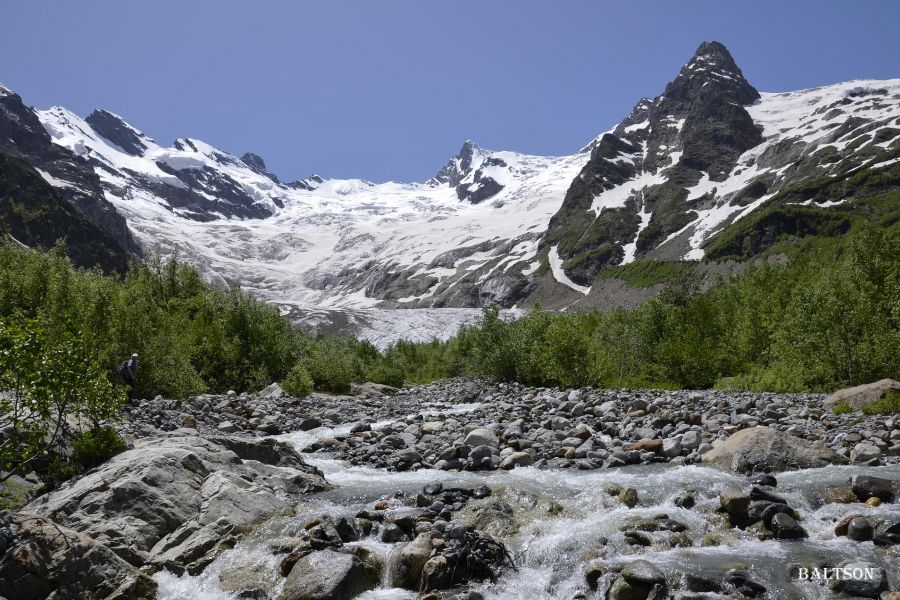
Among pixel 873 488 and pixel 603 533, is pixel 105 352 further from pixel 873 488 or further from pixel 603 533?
pixel 873 488

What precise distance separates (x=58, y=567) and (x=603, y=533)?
9.78 metres

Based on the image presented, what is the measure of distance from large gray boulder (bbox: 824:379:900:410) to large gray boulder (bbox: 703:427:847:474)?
6936mm

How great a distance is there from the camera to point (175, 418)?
22203mm

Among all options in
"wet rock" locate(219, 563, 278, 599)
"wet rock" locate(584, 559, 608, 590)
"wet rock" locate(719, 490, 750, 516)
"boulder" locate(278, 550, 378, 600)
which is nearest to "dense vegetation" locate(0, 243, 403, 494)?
"wet rock" locate(219, 563, 278, 599)

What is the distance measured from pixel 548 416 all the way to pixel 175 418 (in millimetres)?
15760

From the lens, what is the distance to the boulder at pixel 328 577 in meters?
8.82

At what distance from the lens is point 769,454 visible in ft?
46.4

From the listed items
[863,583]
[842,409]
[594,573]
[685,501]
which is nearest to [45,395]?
[594,573]

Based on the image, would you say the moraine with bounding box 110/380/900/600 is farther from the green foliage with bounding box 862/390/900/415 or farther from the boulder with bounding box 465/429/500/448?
the green foliage with bounding box 862/390/900/415

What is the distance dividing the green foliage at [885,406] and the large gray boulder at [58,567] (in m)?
22.4

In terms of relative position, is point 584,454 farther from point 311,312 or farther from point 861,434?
point 311,312

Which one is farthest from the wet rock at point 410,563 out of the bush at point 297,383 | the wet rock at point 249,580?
the bush at point 297,383

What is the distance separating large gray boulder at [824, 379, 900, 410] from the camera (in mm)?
19469

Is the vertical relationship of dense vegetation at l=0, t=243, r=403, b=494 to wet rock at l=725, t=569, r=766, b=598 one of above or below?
above
